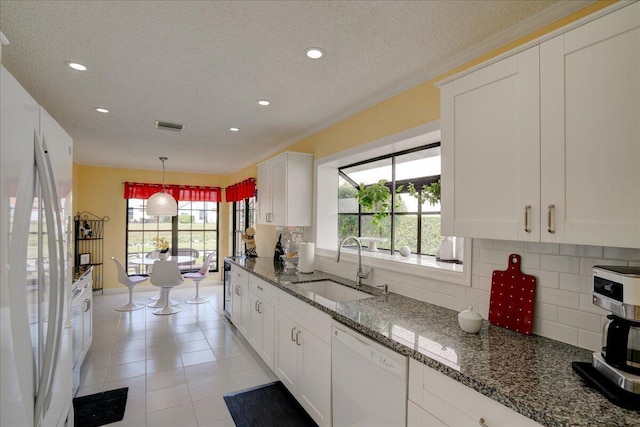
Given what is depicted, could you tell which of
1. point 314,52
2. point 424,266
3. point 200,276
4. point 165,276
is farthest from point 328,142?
point 200,276

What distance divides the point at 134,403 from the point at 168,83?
2.56 m

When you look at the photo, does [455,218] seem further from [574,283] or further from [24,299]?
[24,299]

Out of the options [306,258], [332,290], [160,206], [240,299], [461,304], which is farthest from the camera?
[160,206]

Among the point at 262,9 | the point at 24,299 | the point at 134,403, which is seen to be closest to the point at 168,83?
the point at 262,9

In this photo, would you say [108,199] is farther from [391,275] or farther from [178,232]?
[391,275]

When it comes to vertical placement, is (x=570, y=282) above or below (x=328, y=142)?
below

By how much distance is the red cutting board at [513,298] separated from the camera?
162 cm

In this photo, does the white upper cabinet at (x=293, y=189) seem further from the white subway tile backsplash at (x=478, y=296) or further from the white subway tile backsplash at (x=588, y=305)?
the white subway tile backsplash at (x=588, y=305)

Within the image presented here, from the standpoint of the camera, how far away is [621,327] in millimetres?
1064

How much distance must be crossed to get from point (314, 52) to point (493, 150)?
3.99ft

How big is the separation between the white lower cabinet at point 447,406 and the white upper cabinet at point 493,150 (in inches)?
26.7

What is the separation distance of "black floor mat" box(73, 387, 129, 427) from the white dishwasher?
1.73 metres

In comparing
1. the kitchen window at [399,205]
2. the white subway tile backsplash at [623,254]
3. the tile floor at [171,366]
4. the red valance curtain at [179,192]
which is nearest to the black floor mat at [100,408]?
the tile floor at [171,366]

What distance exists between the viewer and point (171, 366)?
321 cm
